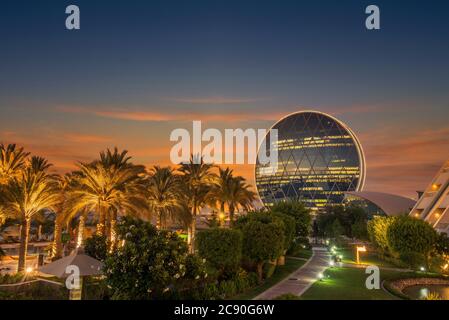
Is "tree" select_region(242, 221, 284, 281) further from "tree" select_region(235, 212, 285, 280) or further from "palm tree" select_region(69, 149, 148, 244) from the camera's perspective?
"palm tree" select_region(69, 149, 148, 244)

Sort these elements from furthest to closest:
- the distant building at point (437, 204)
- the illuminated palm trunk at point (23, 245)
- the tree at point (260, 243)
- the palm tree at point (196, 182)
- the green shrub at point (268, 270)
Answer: the distant building at point (437, 204), the palm tree at point (196, 182), the green shrub at point (268, 270), the illuminated palm trunk at point (23, 245), the tree at point (260, 243)

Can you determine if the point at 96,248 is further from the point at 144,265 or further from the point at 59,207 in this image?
the point at 59,207

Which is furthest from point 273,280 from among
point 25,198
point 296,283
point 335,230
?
point 335,230

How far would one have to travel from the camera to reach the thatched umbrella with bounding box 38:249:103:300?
16297 millimetres

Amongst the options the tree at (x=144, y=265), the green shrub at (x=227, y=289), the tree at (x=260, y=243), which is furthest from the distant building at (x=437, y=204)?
the tree at (x=144, y=265)

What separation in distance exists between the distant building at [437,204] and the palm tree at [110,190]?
43.0 meters

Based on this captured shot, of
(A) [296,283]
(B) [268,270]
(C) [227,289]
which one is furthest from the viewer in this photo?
(B) [268,270]

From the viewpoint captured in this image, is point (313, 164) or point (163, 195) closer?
point (163, 195)

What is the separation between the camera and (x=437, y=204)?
58188 mm

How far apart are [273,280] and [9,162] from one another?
26.0 meters

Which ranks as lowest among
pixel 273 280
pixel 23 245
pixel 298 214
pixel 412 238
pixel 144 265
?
pixel 273 280

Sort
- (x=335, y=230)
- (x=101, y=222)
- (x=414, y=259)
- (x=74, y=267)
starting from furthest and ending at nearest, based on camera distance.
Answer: (x=335, y=230)
(x=414, y=259)
(x=101, y=222)
(x=74, y=267)

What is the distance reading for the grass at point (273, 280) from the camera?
21.8m

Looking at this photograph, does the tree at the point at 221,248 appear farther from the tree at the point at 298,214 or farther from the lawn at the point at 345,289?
the tree at the point at 298,214
